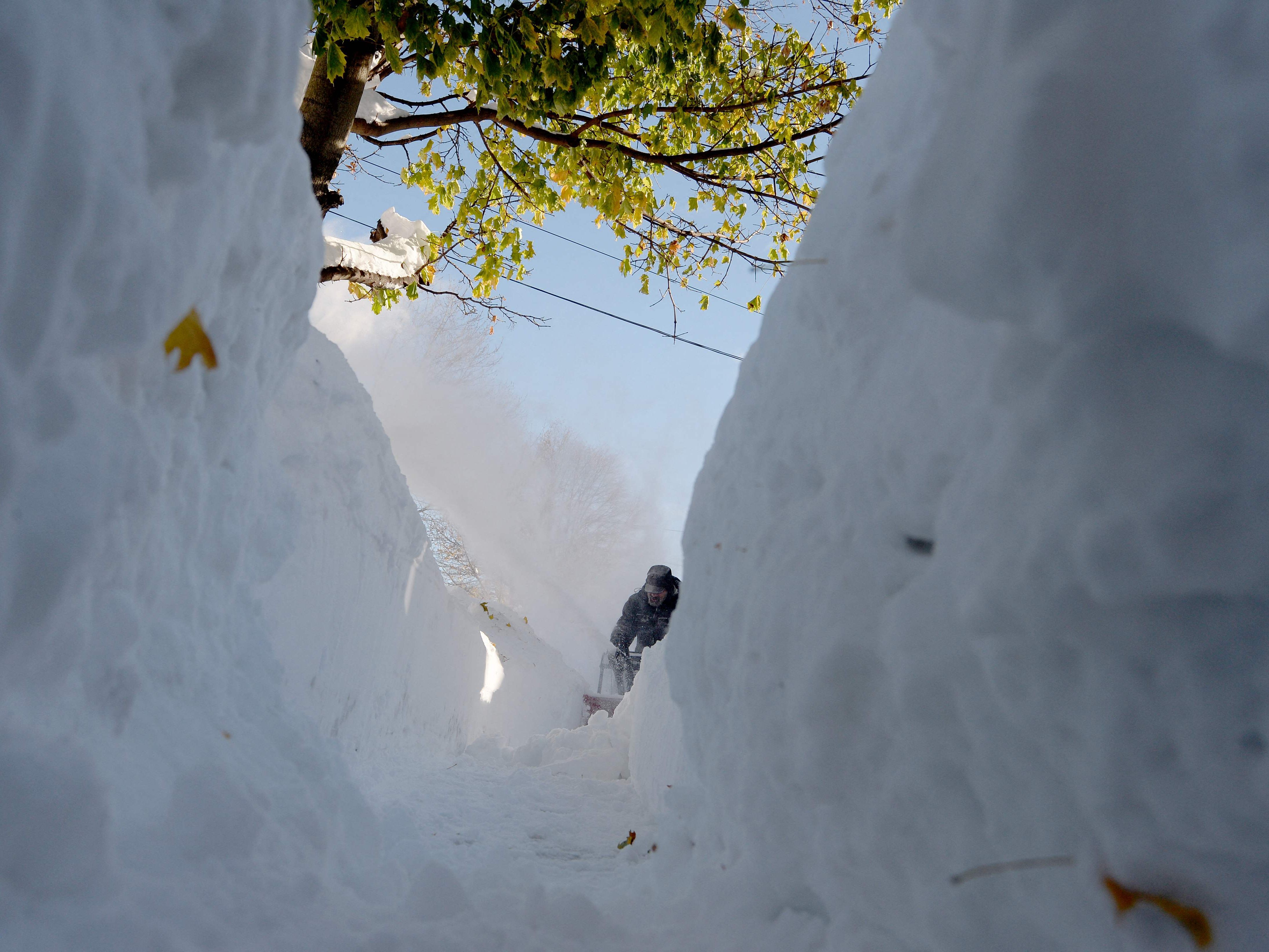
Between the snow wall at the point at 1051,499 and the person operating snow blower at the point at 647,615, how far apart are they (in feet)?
20.6

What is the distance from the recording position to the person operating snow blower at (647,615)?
7.95m

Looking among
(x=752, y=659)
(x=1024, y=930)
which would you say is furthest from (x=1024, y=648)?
(x=752, y=659)

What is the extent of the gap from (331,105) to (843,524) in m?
4.13

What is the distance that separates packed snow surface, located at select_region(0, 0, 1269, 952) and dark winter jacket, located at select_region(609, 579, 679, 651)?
5.83 meters

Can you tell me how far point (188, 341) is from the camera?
1.56 metres

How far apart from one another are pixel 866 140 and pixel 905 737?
48.0 inches

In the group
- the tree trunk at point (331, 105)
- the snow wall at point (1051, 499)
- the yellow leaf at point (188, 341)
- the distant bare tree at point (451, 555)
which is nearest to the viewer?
the snow wall at point (1051, 499)

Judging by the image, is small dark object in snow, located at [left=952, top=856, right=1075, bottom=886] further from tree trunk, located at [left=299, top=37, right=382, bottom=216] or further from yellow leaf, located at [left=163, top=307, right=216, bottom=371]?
tree trunk, located at [left=299, top=37, right=382, bottom=216]

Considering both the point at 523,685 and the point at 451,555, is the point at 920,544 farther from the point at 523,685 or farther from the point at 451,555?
the point at 451,555

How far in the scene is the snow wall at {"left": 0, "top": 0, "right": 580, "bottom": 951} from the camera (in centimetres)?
99

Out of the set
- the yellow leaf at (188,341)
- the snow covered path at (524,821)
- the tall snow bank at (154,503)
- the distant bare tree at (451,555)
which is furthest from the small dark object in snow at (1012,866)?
the distant bare tree at (451,555)

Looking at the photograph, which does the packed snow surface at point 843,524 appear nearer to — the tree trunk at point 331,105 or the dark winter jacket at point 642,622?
the tree trunk at point 331,105

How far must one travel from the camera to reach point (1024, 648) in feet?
3.21

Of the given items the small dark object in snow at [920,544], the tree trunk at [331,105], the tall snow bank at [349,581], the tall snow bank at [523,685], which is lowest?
the tall snow bank at [523,685]
